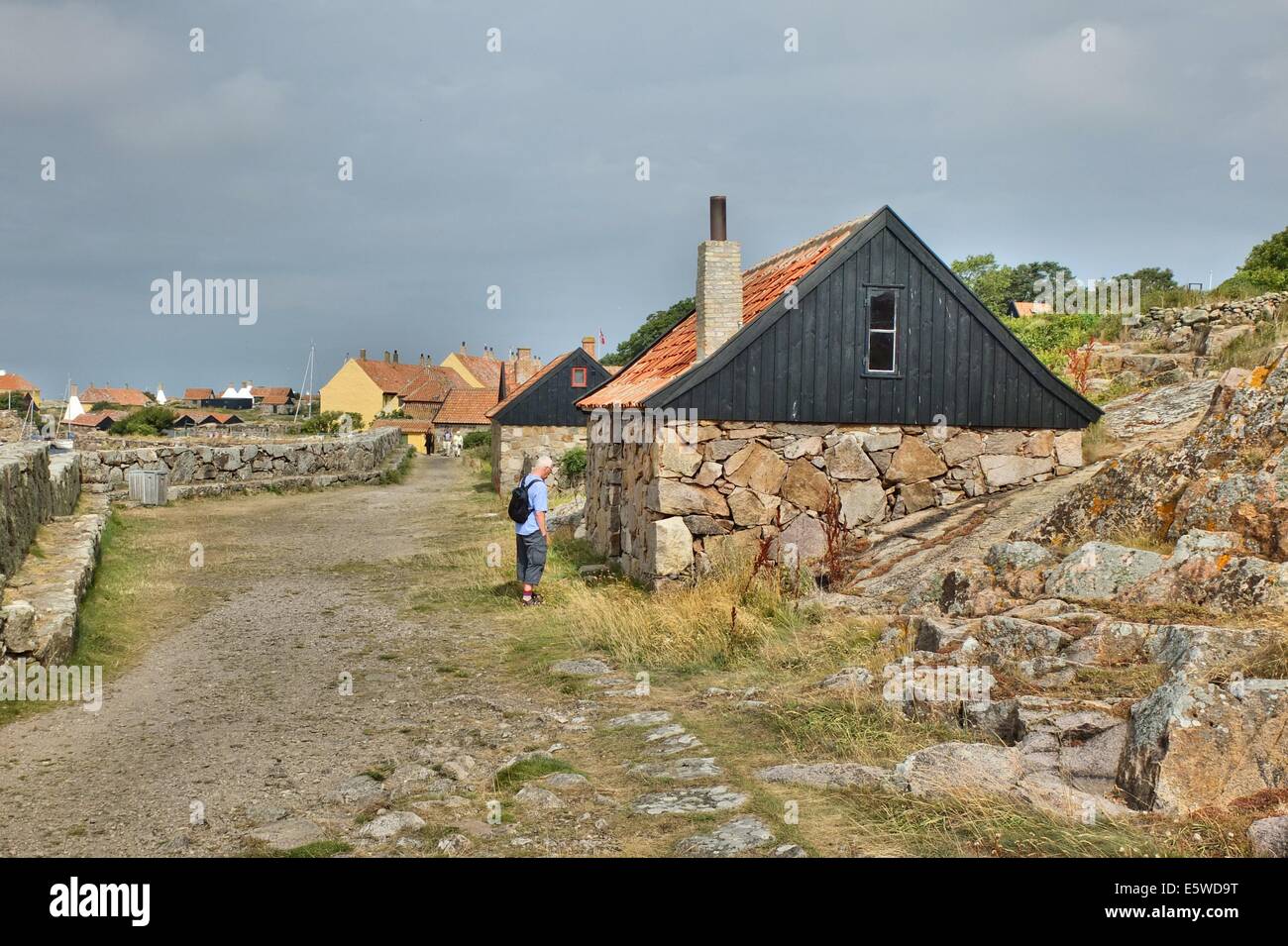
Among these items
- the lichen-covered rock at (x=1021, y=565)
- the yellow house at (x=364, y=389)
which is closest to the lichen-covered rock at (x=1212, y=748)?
the lichen-covered rock at (x=1021, y=565)

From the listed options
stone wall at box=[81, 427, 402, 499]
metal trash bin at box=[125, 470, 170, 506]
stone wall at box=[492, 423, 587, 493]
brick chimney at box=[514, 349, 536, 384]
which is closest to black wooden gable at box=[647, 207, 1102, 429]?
metal trash bin at box=[125, 470, 170, 506]

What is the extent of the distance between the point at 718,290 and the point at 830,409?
2.21 meters

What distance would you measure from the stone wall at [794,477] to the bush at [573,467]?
15.3m

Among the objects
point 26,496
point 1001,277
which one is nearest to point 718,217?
point 26,496

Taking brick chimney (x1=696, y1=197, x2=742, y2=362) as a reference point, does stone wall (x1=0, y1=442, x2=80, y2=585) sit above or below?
below

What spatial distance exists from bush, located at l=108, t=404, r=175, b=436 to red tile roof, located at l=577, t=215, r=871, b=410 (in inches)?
1814

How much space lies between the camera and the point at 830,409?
12539 millimetres

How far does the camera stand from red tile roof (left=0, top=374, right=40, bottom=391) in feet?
356

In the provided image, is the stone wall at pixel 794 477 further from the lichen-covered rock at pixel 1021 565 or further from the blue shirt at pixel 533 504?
the lichen-covered rock at pixel 1021 565

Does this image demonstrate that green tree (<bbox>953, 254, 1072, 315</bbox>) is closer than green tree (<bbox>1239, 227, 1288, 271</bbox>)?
No

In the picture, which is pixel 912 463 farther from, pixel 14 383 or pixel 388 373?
pixel 14 383

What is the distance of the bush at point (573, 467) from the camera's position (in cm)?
2920

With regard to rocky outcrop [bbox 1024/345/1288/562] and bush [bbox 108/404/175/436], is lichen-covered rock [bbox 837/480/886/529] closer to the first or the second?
rocky outcrop [bbox 1024/345/1288/562]

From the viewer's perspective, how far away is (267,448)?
2609 centimetres
